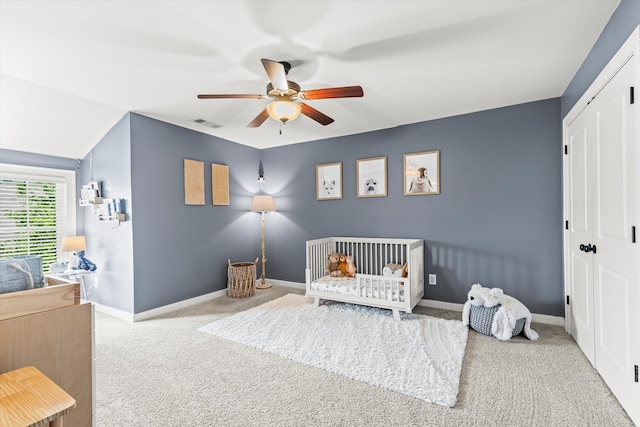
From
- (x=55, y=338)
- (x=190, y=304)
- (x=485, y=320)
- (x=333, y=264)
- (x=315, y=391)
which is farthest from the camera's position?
(x=333, y=264)

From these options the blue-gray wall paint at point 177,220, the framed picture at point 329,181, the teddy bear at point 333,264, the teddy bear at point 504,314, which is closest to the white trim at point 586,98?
the teddy bear at point 504,314

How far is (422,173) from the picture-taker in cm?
387

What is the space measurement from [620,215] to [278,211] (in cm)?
409

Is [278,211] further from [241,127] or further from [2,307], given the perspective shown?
[2,307]

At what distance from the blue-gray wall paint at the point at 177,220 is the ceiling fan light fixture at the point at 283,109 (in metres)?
1.96

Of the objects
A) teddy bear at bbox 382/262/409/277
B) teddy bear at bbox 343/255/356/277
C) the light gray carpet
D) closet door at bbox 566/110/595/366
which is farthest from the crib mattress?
closet door at bbox 566/110/595/366

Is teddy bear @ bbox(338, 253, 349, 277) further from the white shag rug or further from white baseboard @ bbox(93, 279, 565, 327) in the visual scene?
white baseboard @ bbox(93, 279, 565, 327)

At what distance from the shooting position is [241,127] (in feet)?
13.1

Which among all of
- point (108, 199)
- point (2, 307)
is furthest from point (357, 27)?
point (108, 199)

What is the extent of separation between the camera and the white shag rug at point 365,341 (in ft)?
7.02

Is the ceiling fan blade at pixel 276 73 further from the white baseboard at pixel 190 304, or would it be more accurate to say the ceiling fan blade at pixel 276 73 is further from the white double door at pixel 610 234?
the white baseboard at pixel 190 304

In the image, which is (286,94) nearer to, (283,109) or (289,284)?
(283,109)

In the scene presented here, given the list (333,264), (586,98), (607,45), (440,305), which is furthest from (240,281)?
(607,45)

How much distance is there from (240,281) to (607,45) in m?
4.23
